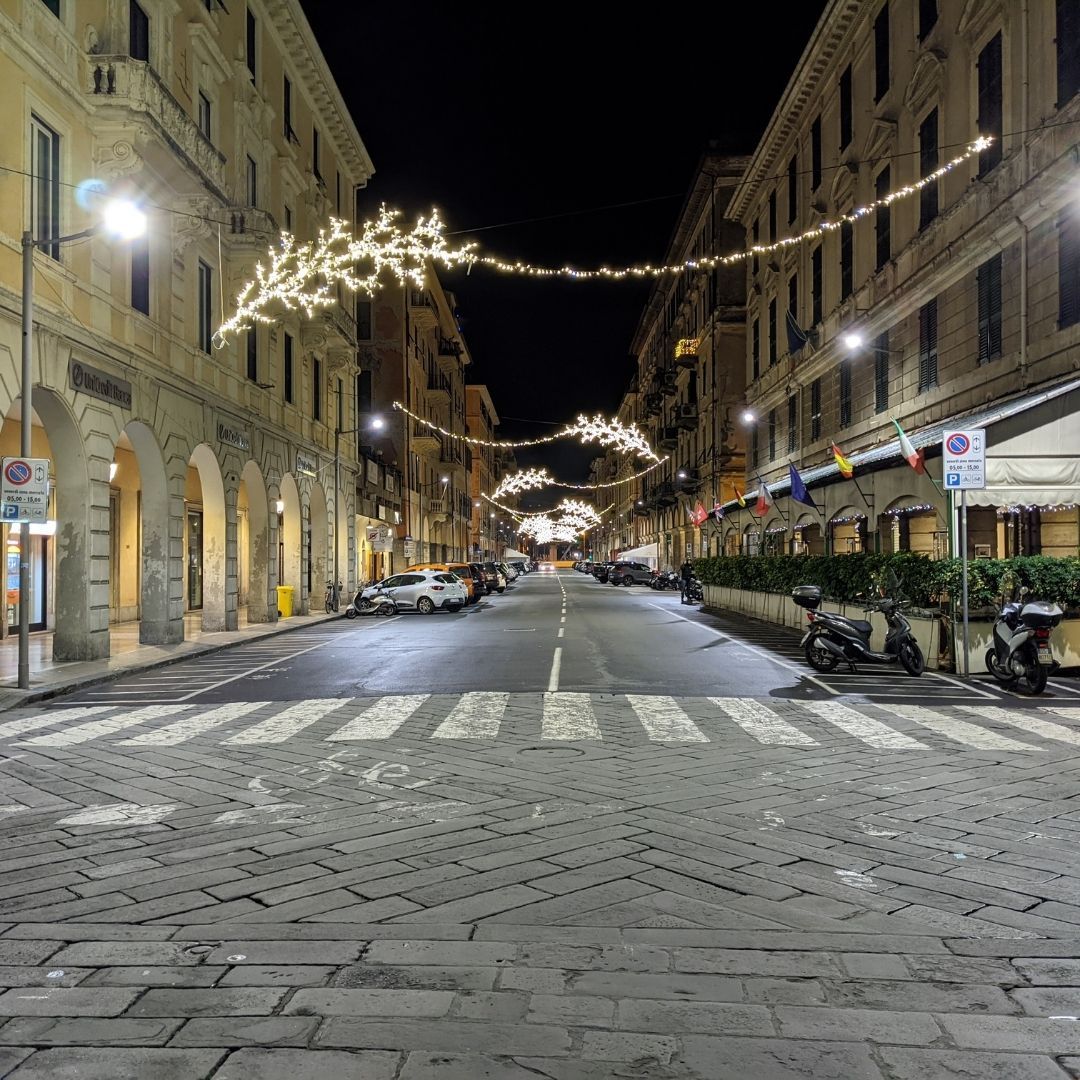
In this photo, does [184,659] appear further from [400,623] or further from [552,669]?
[400,623]

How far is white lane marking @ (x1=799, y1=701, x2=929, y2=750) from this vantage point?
888 centimetres

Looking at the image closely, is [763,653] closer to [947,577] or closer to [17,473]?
A: [947,577]

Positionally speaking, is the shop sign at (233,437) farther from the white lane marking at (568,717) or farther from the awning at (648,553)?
the awning at (648,553)

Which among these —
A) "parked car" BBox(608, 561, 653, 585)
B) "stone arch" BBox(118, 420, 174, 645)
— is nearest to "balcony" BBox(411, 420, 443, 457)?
"parked car" BBox(608, 561, 653, 585)

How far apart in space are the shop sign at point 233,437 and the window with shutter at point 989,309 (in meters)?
17.2

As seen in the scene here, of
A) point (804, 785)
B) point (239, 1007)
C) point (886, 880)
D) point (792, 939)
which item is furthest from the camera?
point (804, 785)

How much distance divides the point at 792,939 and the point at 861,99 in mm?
28450

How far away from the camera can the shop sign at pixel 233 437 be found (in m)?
23.2

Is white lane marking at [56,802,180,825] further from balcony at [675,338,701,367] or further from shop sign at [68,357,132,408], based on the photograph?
balcony at [675,338,701,367]

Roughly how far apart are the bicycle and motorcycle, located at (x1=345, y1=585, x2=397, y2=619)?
0.46 metres

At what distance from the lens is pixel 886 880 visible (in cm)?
510

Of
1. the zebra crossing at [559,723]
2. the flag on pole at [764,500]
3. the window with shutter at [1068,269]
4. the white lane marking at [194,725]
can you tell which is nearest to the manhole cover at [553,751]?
the zebra crossing at [559,723]

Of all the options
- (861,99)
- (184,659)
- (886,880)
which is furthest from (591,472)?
(886,880)

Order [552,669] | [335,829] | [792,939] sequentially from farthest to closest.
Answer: [552,669], [335,829], [792,939]
